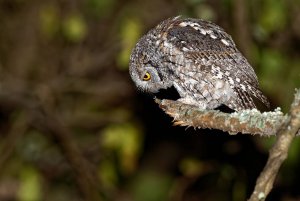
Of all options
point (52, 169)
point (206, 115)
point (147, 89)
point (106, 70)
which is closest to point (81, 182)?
point (52, 169)

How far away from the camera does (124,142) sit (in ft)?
20.1

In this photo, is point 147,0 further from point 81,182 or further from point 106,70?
point 81,182

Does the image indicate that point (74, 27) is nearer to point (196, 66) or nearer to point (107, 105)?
point (107, 105)

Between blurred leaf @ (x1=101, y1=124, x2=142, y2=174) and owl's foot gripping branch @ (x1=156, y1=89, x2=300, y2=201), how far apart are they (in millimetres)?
2841

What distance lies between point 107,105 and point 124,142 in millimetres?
965

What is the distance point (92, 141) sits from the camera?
23.2ft

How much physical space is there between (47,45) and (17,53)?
1.45 feet

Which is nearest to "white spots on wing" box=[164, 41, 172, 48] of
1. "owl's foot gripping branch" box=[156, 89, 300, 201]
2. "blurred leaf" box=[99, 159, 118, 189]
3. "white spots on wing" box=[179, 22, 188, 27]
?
"white spots on wing" box=[179, 22, 188, 27]

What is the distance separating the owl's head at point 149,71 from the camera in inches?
160

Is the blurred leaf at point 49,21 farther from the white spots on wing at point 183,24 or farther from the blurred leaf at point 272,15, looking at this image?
the white spots on wing at point 183,24

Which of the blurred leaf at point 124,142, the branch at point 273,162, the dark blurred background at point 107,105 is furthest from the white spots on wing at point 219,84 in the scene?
the blurred leaf at point 124,142

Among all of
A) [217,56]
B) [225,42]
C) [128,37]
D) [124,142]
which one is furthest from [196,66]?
[124,142]

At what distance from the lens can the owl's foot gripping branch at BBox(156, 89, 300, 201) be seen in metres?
1.66

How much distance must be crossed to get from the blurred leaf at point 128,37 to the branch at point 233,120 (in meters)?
2.53
